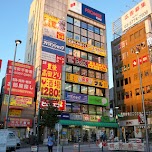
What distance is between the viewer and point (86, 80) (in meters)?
47.7

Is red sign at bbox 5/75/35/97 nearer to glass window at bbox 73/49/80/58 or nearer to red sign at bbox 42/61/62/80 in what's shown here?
red sign at bbox 42/61/62/80

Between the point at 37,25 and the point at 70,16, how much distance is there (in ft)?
26.7

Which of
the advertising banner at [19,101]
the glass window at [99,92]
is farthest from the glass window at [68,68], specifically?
the advertising banner at [19,101]

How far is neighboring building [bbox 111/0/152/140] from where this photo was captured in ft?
171

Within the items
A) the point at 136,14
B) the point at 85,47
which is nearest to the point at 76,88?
the point at 85,47

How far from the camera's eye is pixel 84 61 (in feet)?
160

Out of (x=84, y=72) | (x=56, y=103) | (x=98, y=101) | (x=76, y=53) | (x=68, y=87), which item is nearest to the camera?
(x=56, y=103)

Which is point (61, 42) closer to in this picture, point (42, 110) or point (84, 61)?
point (84, 61)

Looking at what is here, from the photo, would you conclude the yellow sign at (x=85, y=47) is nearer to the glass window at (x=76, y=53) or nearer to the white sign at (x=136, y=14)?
the glass window at (x=76, y=53)

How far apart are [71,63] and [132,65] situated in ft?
61.3

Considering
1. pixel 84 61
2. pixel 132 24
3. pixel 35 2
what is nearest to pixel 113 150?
pixel 84 61

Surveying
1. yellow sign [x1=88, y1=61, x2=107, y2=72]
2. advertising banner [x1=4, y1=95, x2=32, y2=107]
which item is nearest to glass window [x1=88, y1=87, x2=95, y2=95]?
yellow sign [x1=88, y1=61, x2=107, y2=72]

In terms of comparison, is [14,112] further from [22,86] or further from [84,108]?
[84,108]

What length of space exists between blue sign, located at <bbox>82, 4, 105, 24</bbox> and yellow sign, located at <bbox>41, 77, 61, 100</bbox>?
66.5ft
